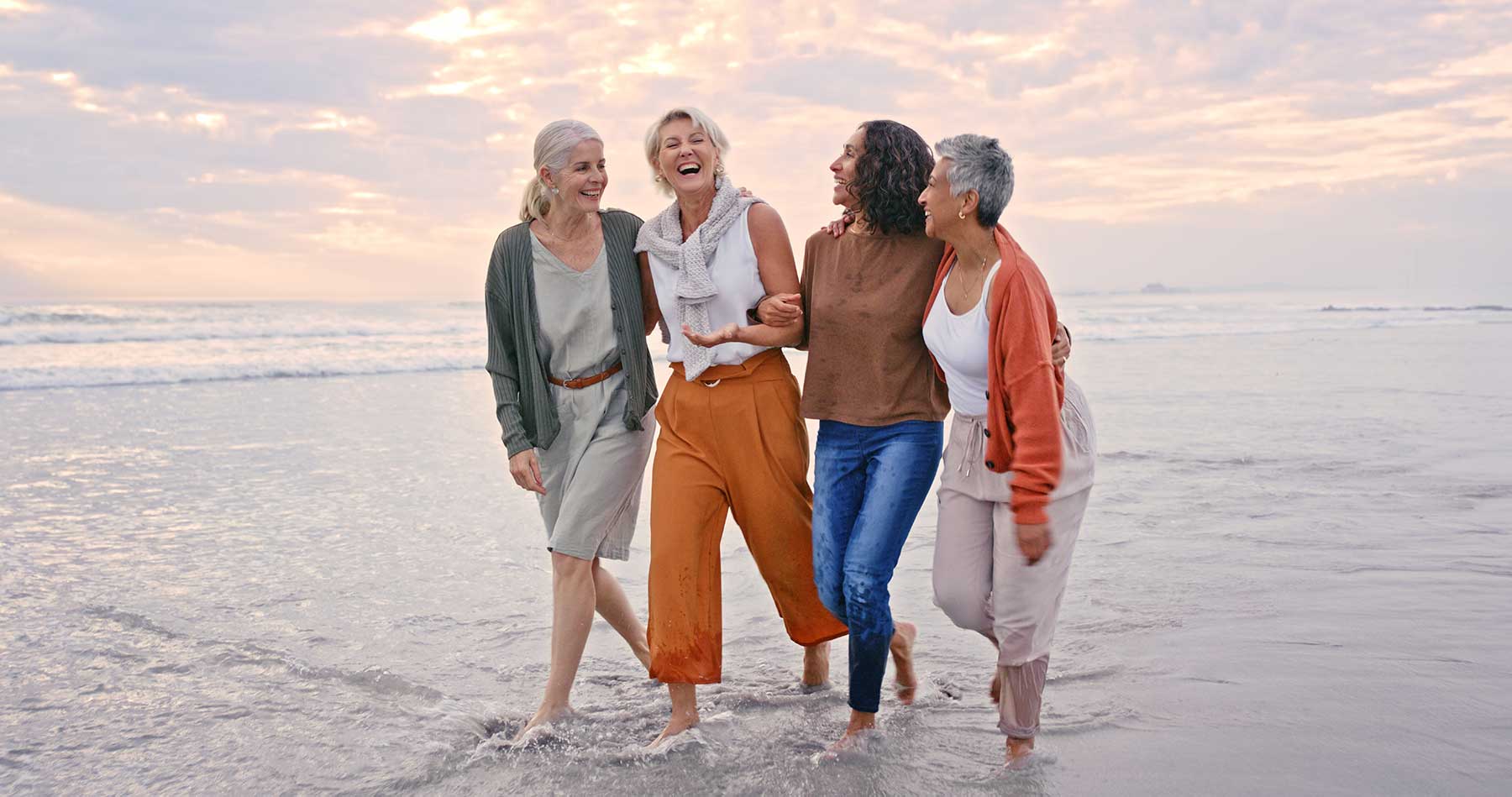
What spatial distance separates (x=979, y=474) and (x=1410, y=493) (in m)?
5.10

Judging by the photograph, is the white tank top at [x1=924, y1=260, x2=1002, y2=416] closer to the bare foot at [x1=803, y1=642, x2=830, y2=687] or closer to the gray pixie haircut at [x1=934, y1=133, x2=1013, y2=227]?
the gray pixie haircut at [x1=934, y1=133, x2=1013, y2=227]

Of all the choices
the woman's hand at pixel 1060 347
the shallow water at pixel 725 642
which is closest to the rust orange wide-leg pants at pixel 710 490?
the shallow water at pixel 725 642

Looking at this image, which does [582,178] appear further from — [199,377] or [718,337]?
[199,377]

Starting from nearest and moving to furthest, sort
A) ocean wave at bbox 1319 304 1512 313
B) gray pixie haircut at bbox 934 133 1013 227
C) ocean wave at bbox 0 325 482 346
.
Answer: gray pixie haircut at bbox 934 133 1013 227 → ocean wave at bbox 0 325 482 346 → ocean wave at bbox 1319 304 1512 313

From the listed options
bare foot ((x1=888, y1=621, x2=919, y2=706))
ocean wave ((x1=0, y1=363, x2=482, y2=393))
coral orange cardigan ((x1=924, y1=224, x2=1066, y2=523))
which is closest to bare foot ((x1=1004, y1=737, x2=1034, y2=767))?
bare foot ((x1=888, y1=621, x2=919, y2=706))

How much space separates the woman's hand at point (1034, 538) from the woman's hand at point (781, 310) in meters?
0.95

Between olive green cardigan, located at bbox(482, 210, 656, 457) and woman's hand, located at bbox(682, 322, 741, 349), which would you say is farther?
olive green cardigan, located at bbox(482, 210, 656, 457)

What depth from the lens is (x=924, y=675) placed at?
4461mm

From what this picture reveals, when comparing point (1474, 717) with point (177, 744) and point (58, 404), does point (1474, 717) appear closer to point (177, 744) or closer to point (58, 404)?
point (177, 744)

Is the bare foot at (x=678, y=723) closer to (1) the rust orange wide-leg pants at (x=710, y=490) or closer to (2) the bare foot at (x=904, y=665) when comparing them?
(1) the rust orange wide-leg pants at (x=710, y=490)

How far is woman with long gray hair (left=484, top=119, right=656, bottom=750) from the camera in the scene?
3963mm

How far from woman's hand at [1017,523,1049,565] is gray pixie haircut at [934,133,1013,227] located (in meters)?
0.88

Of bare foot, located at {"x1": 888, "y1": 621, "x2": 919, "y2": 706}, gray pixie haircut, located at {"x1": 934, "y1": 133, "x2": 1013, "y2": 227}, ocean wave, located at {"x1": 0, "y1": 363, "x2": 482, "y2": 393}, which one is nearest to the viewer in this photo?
gray pixie haircut, located at {"x1": 934, "y1": 133, "x2": 1013, "y2": 227}

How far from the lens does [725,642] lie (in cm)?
495
